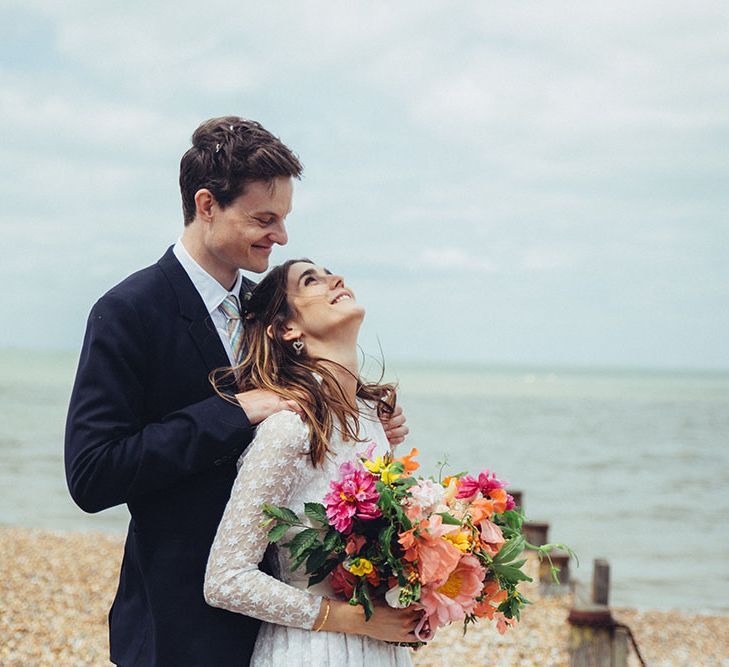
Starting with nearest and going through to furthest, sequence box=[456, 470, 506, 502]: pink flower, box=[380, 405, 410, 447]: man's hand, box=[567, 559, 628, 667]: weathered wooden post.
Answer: box=[456, 470, 506, 502]: pink flower
box=[380, 405, 410, 447]: man's hand
box=[567, 559, 628, 667]: weathered wooden post

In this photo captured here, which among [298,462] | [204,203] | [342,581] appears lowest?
[342,581]

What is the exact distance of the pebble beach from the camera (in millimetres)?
7824

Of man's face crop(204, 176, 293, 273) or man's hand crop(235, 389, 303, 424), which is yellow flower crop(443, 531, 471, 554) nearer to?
man's hand crop(235, 389, 303, 424)

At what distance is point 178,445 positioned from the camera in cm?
272

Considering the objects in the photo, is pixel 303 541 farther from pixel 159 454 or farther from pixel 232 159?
pixel 232 159

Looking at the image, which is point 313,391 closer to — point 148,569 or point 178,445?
point 178,445

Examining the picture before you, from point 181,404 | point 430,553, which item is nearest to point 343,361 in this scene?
point 181,404

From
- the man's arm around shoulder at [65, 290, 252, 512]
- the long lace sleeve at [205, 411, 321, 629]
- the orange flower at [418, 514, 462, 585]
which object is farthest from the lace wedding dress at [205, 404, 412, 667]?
the orange flower at [418, 514, 462, 585]

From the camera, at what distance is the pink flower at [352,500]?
2639 mm

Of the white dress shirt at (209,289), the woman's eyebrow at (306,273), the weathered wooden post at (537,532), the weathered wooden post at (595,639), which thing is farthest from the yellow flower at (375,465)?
the weathered wooden post at (537,532)

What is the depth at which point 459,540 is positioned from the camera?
2723 millimetres

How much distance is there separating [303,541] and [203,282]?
953 millimetres

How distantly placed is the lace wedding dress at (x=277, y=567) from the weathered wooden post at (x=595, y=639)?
3407 millimetres

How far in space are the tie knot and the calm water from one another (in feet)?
33.0
